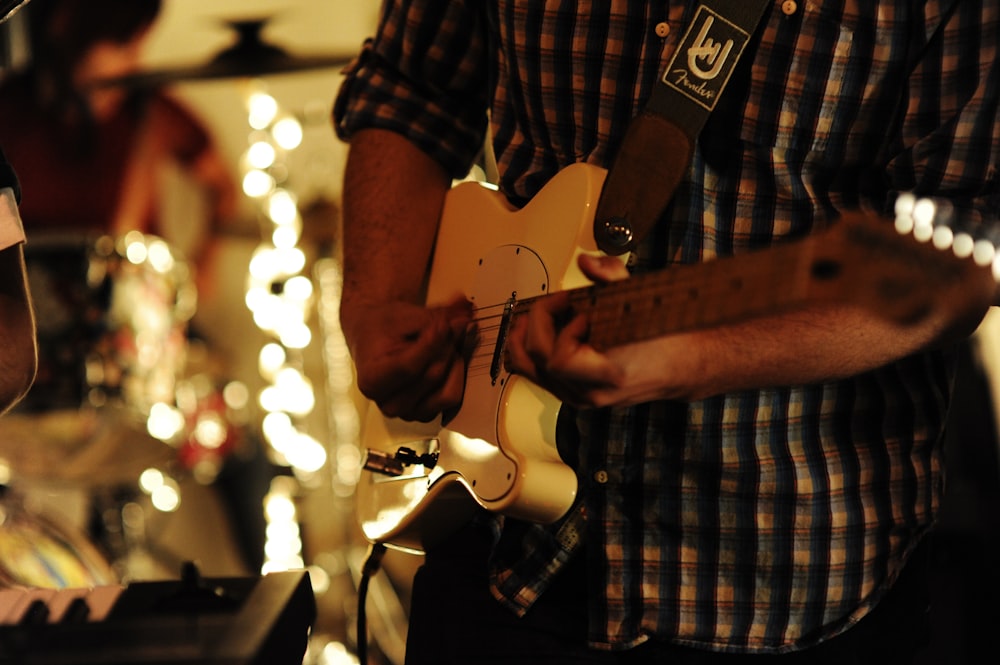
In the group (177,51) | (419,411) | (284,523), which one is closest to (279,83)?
(177,51)

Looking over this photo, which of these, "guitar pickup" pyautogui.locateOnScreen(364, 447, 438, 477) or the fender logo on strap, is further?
"guitar pickup" pyautogui.locateOnScreen(364, 447, 438, 477)

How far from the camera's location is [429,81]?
57.9 inches

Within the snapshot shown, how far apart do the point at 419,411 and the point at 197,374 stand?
3.03 metres

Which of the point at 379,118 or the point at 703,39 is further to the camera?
the point at 379,118

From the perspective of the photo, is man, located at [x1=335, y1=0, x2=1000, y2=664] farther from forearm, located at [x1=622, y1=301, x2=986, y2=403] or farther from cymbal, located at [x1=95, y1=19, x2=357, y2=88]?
cymbal, located at [x1=95, y1=19, x2=357, y2=88]

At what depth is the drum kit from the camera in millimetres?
2900

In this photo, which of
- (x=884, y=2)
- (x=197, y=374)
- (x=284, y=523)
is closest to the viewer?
(x=884, y=2)

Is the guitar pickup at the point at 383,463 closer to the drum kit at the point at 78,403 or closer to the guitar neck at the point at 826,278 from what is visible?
the guitar neck at the point at 826,278

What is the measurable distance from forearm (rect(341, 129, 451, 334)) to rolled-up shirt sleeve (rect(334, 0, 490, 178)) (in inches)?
1.0

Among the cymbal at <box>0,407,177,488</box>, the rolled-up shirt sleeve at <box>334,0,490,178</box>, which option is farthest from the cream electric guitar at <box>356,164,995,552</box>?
the cymbal at <box>0,407,177,488</box>

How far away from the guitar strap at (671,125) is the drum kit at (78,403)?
2.27m

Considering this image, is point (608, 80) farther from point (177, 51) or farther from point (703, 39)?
point (177, 51)

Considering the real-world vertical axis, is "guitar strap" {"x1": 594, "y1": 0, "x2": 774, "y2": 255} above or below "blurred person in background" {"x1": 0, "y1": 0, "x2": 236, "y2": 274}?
above

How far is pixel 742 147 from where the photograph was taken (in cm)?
115
